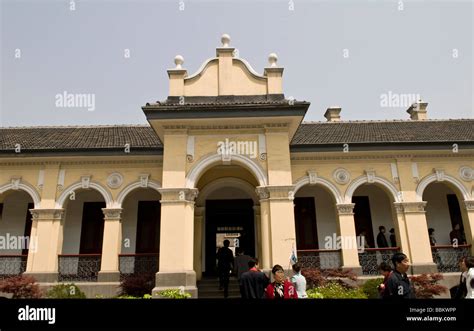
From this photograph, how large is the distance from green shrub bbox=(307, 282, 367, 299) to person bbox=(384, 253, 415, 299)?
4976 mm

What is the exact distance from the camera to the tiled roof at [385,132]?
13.9 meters

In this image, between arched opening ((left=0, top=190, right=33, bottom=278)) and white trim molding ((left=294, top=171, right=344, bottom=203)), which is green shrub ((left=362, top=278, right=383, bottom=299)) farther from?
arched opening ((left=0, top=190, right=33, bottom=278))

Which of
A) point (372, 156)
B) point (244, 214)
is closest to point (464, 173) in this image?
point (372, 156)

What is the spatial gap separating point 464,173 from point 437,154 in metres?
1.19

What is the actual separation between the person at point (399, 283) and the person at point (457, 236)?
1025 centimetres

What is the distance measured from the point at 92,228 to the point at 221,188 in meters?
5.33

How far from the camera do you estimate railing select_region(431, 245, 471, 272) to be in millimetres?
12680

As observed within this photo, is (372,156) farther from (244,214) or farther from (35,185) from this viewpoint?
(35,185)

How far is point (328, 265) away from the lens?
41.3 ft

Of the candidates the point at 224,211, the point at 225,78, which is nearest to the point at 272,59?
the point at 225,78

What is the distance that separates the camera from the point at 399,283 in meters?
4.53

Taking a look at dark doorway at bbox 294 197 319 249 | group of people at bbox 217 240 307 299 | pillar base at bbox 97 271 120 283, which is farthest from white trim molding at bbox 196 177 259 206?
group of people at bbox 217 240 307 299

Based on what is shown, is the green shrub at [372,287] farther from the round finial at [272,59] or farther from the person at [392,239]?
the round finial at [272,59]

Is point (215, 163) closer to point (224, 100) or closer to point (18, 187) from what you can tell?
point (224, 100)
